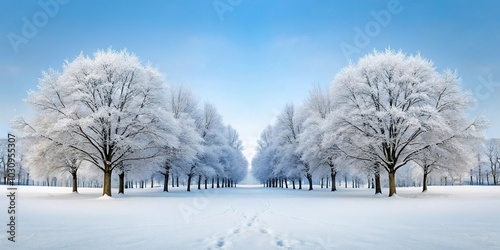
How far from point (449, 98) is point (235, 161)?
39.6m

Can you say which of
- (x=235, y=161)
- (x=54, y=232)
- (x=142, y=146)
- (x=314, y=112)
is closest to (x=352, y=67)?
(x=314, y=112)

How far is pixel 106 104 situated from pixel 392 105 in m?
24.2

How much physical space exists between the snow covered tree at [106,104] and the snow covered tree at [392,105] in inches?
631

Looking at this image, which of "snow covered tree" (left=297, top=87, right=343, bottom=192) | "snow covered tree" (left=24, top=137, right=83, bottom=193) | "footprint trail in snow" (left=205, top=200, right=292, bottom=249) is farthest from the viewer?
"snow covered tree" (left=297, top=87, right=343, bottom=192)

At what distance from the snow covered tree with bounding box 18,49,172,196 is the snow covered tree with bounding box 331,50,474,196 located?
16.0 m

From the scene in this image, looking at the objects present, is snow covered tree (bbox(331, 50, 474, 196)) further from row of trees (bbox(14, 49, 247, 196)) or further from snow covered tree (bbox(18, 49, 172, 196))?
snow covered tree (bbox(18, 49, 172, 196))

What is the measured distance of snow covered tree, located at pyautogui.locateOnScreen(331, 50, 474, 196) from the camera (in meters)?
25.5

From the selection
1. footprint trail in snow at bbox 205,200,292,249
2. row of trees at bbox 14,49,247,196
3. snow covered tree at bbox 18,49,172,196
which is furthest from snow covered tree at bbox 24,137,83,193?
footprint trail in snow at bbox 205,200,292,249

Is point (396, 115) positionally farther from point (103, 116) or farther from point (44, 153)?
point (44, 153)

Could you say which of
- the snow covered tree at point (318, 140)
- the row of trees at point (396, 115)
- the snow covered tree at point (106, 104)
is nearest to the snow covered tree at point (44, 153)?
the snow covered tree at point (106, 104)

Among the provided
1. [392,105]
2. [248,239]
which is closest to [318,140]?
[392,105]

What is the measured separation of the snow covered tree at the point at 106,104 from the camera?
2555 centimetres

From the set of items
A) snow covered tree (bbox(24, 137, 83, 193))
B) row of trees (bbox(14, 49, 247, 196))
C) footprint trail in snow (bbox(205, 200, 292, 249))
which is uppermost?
row of trees (bbox(14, 49, 247, 196))

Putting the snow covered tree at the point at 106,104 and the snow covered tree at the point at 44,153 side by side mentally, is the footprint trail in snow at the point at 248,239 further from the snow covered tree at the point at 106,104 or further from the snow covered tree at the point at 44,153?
the snow covered tree at the point at 44,153
